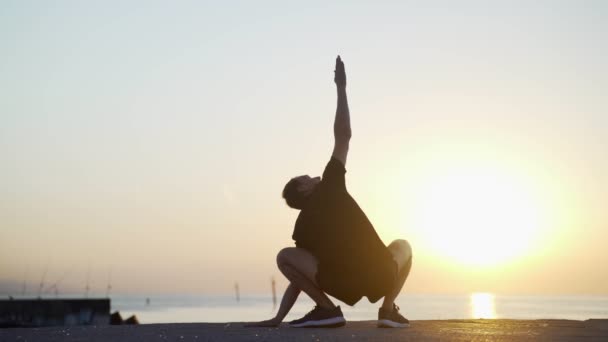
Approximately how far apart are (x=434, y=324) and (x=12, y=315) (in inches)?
555

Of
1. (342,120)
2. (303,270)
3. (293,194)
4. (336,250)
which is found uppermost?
(342,120)

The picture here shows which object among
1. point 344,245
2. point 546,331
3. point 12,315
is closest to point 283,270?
point 344,245

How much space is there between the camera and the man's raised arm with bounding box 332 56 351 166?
7871mm

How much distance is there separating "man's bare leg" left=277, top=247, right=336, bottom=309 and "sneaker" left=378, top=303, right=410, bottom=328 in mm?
467

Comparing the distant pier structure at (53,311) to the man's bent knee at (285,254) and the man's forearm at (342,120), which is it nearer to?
the man's bent knee at (285,254)

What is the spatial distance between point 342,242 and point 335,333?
0.96 m

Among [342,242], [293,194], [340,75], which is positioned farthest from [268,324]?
[340,75]

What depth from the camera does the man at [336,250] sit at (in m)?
8.02

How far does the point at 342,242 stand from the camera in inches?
318

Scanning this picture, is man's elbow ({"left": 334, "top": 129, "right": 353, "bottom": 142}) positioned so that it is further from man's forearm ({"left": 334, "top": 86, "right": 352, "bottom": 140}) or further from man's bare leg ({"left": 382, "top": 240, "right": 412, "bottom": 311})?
man's bare leg ({"left": 382, "top": 240, "right": 412, "bottom": 311})

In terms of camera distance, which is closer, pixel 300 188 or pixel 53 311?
A: pixel 300 188

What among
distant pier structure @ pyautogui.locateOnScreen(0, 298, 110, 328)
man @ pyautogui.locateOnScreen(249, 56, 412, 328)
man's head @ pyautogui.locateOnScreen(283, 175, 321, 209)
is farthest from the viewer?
distant pier structure @ pyautogui.locateOnScreen(0, 298, 110, 328)

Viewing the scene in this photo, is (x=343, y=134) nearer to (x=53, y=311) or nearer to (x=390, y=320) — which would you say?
(x=390, y=320)

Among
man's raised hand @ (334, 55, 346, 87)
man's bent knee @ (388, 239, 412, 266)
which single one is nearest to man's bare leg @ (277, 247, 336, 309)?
man's bent knee @ (388, 239, 412, 266)
